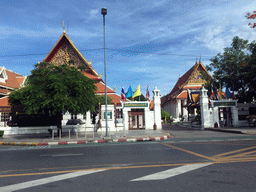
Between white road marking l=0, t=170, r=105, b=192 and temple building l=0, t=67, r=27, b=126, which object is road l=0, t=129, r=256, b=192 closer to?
white road marking l=0, t=170, r=105, b=192

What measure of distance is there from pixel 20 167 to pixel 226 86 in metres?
25.1

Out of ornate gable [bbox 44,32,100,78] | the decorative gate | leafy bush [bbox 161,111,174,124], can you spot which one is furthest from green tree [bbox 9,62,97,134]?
leafy bush [bbox 161,111,174,124]

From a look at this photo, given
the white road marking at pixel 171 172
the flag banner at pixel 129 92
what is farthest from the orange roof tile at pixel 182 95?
the white road marking at pixel 171 172

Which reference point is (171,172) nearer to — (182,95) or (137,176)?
(137,176)

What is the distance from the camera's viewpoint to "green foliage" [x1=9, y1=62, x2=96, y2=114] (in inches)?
572

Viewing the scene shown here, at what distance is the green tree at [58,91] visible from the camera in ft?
47.7

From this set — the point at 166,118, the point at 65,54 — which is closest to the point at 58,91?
the point at 65,54

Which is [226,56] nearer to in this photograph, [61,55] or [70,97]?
[70,97]

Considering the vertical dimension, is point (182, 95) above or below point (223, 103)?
above

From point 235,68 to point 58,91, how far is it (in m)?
20.1

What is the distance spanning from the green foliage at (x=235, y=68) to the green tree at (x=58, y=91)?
16984 millimetres

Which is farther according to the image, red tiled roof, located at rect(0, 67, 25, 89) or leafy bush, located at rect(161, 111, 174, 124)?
leafy bush, located at rect(161, 111, 174, 124)

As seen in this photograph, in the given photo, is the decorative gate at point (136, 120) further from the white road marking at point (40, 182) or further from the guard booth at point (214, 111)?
the white road marking at point (40, 182)

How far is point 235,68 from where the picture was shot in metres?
25.5
